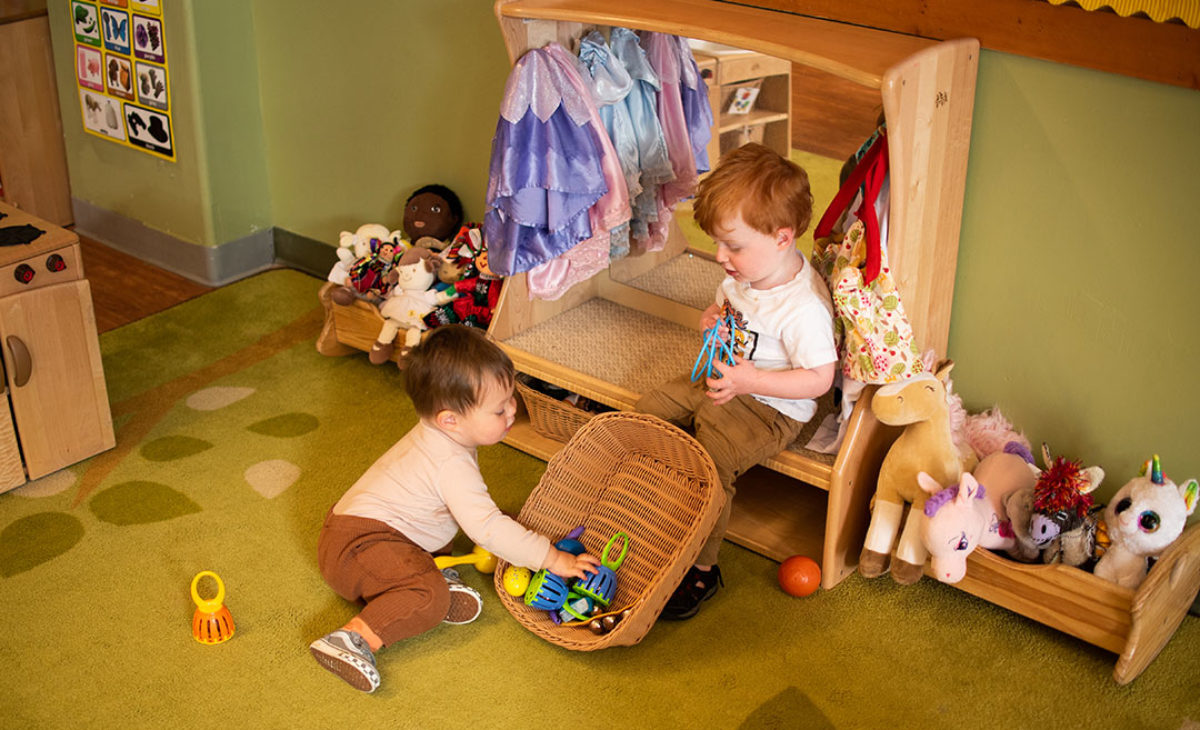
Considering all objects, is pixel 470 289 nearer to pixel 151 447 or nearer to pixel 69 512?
pixel 151 447

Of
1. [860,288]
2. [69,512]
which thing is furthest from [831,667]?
[69,512]

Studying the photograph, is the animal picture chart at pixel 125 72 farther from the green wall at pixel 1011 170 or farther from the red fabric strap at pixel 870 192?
the red fabric strap at pixel 870 192

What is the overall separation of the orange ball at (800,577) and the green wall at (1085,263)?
1.78ft

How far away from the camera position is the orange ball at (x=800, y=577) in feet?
7.18

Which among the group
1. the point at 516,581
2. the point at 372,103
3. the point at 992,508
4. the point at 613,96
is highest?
the point at 613,96

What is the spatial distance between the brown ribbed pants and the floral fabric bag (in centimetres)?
89

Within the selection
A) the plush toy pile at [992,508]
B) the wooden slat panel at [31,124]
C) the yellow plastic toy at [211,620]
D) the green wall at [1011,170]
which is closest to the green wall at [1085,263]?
the green wall at [1011,170]

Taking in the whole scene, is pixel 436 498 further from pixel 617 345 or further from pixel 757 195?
pixel 757 195

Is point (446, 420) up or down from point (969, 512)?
up

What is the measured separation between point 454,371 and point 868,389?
793mm

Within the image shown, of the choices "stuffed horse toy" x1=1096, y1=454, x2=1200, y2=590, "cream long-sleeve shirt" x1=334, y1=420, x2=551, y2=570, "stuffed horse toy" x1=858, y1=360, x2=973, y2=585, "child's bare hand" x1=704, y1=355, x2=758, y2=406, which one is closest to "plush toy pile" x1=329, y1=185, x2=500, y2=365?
"cream long-sleeve shirt" x1=334, y1=420, x2=551, y2=570

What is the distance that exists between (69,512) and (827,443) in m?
1.64

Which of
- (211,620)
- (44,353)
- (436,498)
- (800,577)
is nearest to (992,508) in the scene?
(800,577)

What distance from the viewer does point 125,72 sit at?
132 inches
